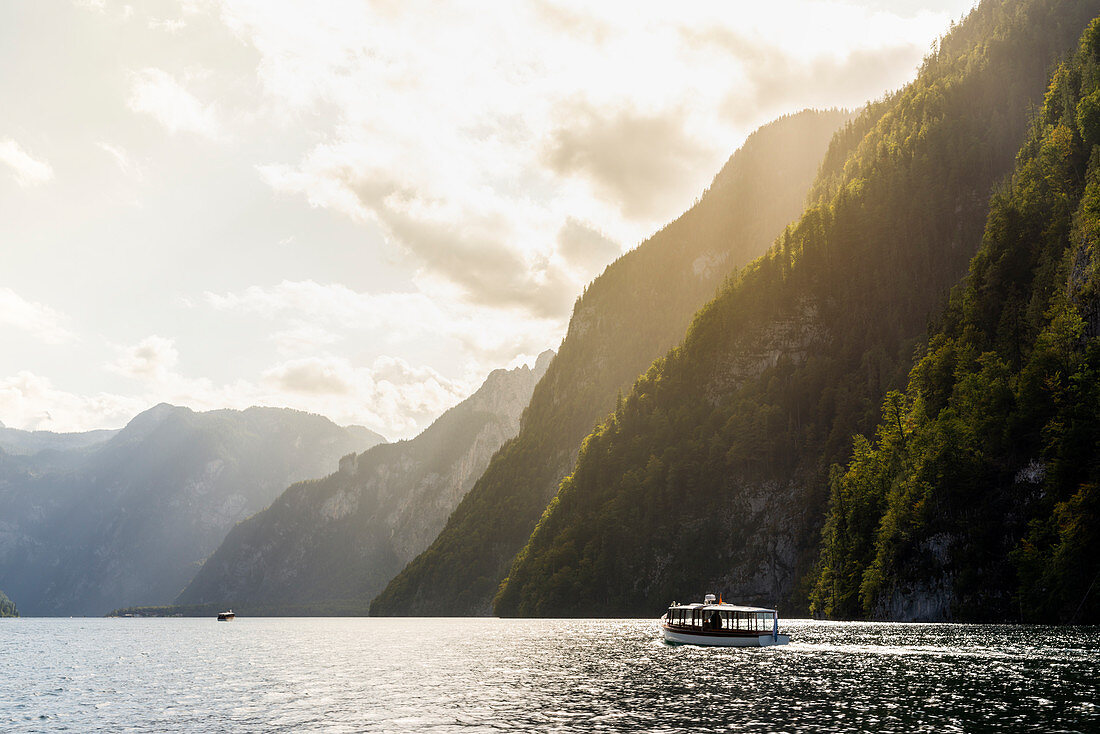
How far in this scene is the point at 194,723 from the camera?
Result: 50156 mm

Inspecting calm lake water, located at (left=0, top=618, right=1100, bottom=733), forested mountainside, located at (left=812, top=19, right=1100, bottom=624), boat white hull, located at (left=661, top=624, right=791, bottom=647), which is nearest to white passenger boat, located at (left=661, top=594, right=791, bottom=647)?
boat white hull, located at (left=661, top=624, right=791, bottom=647)

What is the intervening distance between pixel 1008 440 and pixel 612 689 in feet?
303

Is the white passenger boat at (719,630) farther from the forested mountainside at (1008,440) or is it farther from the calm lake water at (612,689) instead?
the forested mountainside at (1008,440)

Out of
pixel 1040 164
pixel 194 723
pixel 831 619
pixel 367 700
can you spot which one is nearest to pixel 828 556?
pixel 831 619

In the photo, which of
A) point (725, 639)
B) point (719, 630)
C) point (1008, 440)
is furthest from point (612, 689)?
point (1008, 440)

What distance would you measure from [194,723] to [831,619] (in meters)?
139

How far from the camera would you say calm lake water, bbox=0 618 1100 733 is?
46312 mm

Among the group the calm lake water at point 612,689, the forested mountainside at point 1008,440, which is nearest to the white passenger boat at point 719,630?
the calm lake water at point 612,689

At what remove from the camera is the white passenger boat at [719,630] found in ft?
340

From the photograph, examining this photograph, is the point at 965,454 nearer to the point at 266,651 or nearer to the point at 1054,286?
the point at 1054,286

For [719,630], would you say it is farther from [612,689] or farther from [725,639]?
[612,689]

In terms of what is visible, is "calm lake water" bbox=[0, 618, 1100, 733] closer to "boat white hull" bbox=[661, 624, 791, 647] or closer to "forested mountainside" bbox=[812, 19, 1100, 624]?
"boat white hull" bbox=[661, 624, 791, 647]

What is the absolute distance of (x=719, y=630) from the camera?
107188mm

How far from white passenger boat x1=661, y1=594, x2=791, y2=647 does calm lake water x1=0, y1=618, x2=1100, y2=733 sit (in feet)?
10.4
